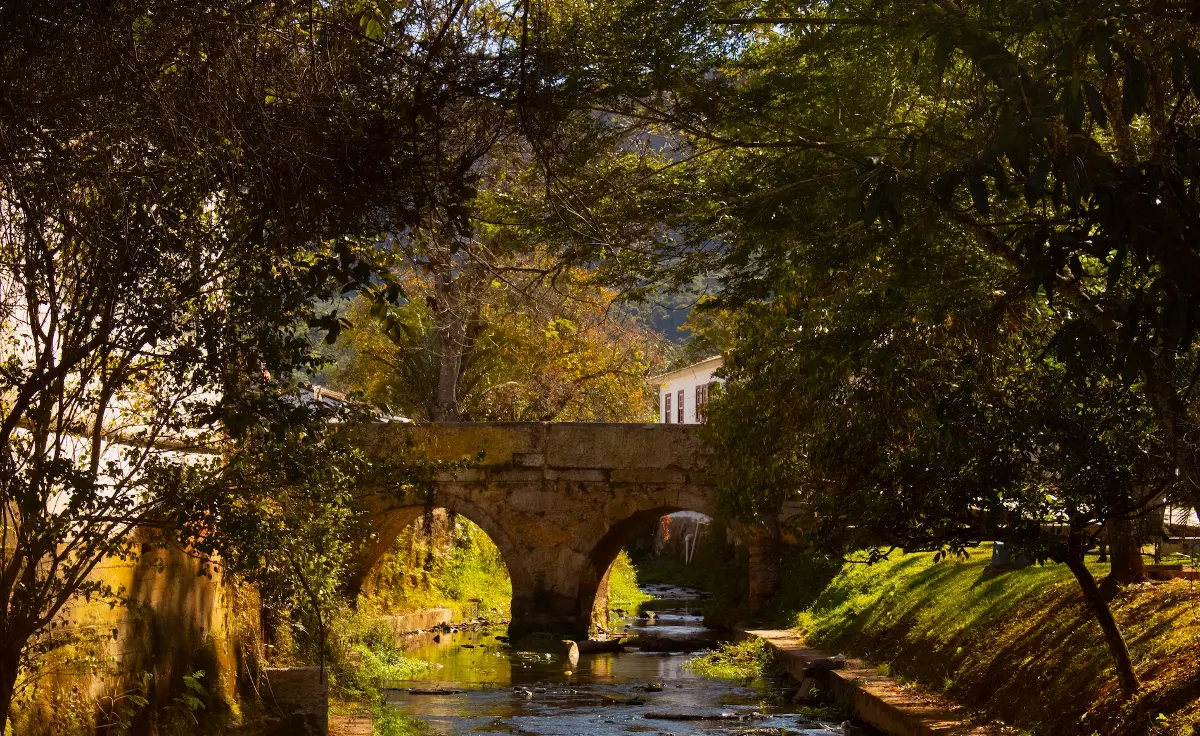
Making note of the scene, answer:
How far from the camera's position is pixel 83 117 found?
201 inches

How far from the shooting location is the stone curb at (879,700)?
9.38 metres

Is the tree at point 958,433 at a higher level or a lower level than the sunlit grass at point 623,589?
higher

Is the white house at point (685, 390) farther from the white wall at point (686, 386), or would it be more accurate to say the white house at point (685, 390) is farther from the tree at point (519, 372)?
the tree at point (519, 372)

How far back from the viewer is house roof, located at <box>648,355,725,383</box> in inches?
1704

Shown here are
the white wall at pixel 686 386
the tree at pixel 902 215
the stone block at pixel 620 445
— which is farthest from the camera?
the white wall at pixel 686 386

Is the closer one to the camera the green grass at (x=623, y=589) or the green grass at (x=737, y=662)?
the green grass at (x=737, y=662)

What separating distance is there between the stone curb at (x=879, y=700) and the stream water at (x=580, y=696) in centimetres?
34

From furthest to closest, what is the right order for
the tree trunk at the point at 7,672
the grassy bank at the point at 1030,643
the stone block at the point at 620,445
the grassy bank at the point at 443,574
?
the grassy bank at the point at 443,574 < the stone block at the point at 620,445 < the grassy bank at the point at 1030,643 < the tree trunk at the point at 7,672

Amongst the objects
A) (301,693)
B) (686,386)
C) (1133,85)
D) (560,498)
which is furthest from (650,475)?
(686,386)

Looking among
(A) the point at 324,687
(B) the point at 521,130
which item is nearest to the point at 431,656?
(A) the point at 324,687

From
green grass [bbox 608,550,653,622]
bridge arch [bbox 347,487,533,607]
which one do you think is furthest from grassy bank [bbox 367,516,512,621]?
green grass [bbox 608,550,653,622]

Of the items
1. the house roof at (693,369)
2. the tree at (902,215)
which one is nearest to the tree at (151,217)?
the tree at (902,215)

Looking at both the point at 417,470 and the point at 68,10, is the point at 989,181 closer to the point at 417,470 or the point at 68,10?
the point at 417,470

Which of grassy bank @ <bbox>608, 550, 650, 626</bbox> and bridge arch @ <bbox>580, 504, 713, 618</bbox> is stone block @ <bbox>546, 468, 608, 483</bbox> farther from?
grassy bank @ <bbox>608, 550, 650, 626</bbox>
